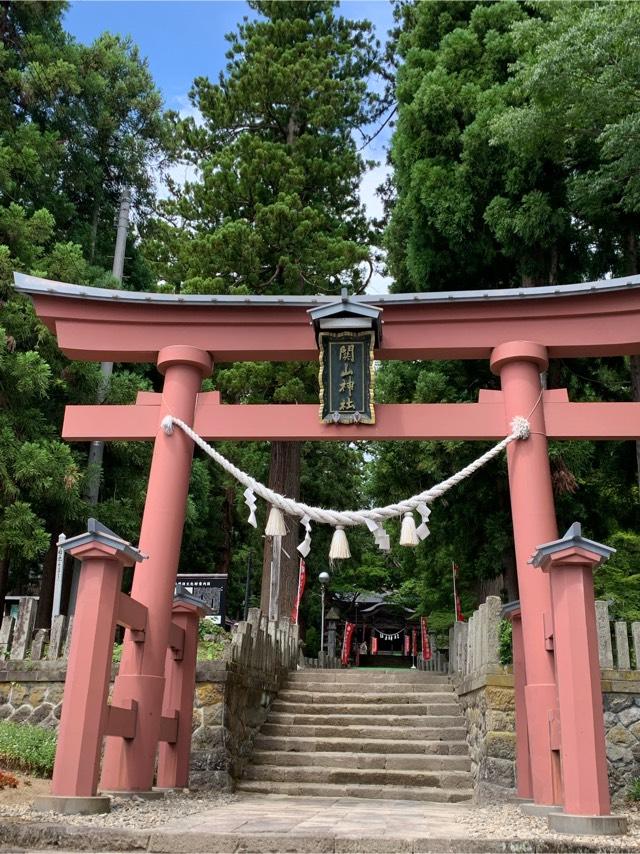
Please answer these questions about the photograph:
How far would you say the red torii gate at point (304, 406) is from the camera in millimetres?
6316

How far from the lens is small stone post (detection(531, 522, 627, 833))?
4.54 metres

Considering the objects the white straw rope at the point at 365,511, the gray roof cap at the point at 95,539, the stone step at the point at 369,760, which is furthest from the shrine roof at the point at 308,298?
the stone step at the point at 369,760

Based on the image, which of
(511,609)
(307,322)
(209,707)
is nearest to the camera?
(511,609)

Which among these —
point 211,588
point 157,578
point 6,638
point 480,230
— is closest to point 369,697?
point 211,588

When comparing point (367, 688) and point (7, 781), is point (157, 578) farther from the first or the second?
point (367, 688)

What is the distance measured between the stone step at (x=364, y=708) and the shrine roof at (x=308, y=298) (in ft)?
18.0

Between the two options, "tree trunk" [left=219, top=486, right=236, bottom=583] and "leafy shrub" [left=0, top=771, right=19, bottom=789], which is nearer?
"leafy shrub" [left=0, top=771, right=19, bottom=789]

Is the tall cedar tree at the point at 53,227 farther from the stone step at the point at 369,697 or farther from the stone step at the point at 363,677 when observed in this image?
the stone step at the point at 369,697

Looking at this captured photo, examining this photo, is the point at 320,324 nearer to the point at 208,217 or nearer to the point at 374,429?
the point at 374,429

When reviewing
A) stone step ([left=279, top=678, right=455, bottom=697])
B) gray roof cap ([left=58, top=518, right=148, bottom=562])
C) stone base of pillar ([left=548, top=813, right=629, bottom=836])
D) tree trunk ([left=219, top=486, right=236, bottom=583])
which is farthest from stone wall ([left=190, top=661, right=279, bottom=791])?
tree trunk ([left=219, top=486, right=236, bottom=583])

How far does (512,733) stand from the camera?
7.21m

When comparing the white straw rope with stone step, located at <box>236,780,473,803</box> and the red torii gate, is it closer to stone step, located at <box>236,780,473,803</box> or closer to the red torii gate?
the red torii gate

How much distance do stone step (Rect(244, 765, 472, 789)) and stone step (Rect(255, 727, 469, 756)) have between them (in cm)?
46

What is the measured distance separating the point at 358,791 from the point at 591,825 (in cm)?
385
